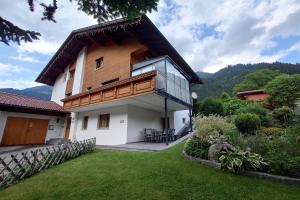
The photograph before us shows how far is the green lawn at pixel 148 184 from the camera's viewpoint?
4312 mm

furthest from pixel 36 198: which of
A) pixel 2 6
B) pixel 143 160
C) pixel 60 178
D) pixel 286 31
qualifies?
pixel 286 31

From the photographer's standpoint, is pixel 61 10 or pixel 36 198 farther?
pixel 36 198

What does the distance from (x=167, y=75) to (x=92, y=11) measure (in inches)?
292

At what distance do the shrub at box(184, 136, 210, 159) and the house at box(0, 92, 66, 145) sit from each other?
1501 centimetres

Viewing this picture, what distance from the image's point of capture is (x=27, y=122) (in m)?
16.5

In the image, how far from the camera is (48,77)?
2392cm

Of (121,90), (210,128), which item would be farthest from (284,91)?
(121,90)

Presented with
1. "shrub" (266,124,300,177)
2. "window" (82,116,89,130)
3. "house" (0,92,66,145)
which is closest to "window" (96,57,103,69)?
"window" (82,116,89,130)

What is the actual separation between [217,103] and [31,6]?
16722mm

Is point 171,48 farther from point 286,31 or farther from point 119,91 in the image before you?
point 286,31

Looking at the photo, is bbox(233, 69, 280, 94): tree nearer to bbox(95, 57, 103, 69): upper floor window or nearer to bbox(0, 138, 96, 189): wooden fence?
bbox(95, 57, 103, 69): upper floor window

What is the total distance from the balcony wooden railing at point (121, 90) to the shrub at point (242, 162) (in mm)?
5198

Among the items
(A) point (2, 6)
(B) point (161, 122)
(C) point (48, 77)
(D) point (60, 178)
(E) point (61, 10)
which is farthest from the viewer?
(C) point (48, 77)

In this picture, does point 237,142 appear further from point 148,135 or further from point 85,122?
point 85,122
